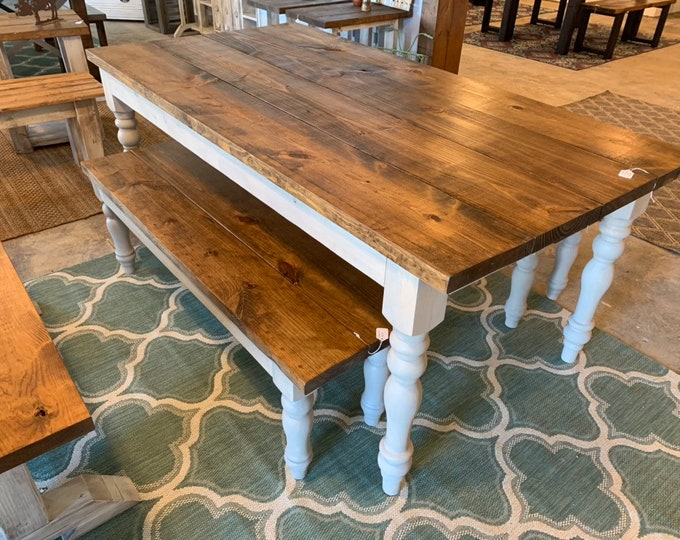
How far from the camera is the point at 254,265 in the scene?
1.45 metres

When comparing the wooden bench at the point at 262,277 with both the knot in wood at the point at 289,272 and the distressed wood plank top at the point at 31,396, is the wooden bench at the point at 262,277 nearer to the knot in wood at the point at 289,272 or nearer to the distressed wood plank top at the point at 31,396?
the knot in wood at the point at 289,272

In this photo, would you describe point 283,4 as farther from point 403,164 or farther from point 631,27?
point 631,27

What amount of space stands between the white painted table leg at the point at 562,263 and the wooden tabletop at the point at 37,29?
263cm

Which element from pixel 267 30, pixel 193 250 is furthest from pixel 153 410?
pixel 267 30

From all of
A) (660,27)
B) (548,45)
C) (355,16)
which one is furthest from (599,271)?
(660,27)

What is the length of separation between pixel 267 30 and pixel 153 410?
1489 millimetres

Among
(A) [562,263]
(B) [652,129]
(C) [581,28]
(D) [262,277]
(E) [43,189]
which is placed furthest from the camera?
(C) [581,28]

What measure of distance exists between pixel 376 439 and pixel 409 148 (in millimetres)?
783

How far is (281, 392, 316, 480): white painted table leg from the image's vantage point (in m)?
1.25

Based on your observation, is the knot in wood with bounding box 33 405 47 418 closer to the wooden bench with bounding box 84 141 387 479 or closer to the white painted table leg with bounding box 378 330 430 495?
the wooden bench with bounding box 84 141 387 479

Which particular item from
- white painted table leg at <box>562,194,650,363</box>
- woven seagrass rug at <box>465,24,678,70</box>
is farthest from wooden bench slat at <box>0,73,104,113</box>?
woven seagrass rug at <box>465,24,678,70</box>

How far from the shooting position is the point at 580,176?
1.17 metres

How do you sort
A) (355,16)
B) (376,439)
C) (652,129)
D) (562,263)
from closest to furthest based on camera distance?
(376,439)
(562,263)
(355,16)
(652,129)

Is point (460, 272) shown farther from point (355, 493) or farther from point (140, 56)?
point (140, 56)
